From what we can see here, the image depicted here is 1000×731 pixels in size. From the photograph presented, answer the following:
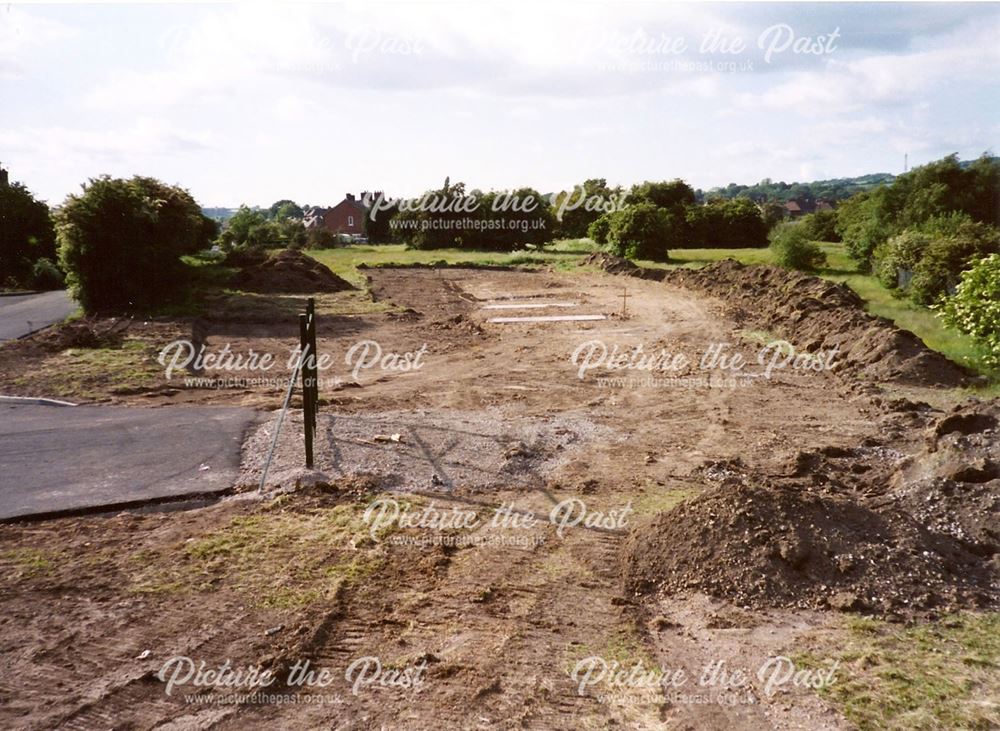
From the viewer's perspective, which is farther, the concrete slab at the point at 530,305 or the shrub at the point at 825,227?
the shrub at the point at 825,227

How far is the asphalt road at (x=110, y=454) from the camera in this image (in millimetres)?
9195

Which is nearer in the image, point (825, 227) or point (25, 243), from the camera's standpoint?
point (25, 243)

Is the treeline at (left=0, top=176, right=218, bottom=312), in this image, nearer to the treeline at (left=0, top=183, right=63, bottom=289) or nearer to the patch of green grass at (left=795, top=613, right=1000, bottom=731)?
the treeline at (left=0, top=183, right=63, bottom=289)

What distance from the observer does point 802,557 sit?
7.02m

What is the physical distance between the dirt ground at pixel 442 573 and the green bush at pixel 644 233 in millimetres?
24863

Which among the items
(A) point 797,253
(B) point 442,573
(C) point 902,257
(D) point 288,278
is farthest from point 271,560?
(A) point 797,253

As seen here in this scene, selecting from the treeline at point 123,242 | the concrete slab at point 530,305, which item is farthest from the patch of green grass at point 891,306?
the treeline at point 123,242

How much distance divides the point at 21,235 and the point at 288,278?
618 inches

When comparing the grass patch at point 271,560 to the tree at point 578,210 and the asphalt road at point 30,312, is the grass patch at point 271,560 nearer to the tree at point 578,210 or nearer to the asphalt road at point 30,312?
the asphalt road at point 30,312

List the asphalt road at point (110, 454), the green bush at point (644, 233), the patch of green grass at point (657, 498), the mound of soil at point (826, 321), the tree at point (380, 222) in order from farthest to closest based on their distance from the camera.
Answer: the tree at point (380, 222) → the green bush at point (644, 233) → the mound of soil at point (826, 321) → the asphalt road at point (110, 454) → the patch of green grass at point (657, 498)

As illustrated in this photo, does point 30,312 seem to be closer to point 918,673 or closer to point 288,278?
point 288,278

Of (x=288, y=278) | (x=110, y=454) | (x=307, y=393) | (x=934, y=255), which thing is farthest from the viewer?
(x=288, y=278)

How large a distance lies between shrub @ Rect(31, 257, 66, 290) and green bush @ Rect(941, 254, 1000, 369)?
34.8 m

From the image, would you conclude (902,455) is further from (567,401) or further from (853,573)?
(567,401)
